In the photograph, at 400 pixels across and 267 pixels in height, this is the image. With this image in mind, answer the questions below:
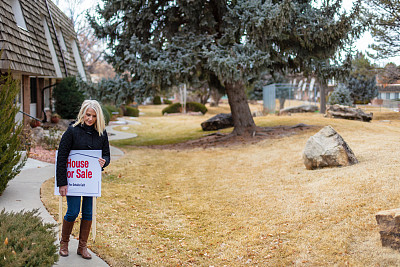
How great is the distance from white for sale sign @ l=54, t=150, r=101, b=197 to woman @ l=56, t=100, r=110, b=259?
66 millimetres

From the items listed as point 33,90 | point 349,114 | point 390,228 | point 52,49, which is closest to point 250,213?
point 390,228

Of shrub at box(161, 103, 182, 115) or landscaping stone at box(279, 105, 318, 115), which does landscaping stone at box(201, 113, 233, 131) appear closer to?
landscaping stone at box(279, 105, 318, 115)

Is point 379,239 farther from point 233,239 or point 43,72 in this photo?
point 43,72

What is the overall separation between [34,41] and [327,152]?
34.2 ft

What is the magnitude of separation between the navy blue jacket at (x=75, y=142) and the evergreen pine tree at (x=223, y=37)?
961cm

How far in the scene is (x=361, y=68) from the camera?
76.5ft

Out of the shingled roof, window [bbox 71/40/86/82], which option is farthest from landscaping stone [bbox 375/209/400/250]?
window [bbox 71/40/86/82]

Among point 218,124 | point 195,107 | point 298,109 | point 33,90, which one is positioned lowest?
point 218,124

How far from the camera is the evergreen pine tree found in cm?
1448

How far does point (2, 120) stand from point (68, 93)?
12115 millimetres

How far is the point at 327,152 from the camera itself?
941 centimetres

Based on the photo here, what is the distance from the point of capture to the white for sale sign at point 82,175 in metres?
4.62

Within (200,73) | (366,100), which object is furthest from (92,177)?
(366,100)

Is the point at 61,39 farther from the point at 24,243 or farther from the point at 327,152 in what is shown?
the point at 24,243
